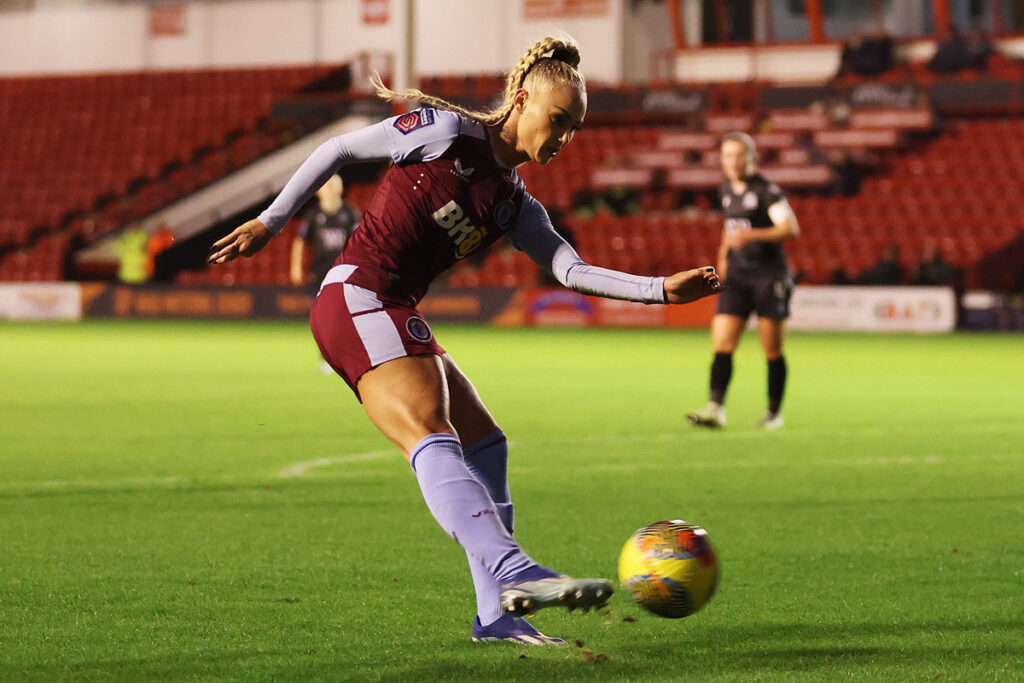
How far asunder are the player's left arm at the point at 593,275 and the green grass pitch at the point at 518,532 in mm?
1134

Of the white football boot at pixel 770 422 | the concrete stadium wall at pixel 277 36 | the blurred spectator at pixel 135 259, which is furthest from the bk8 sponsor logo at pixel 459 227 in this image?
the concrete stadium wall at pixel 277 36

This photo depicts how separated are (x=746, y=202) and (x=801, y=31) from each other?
982 inches

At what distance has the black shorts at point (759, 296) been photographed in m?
11.3

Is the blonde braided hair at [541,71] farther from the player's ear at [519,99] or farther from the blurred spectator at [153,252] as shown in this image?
the blurred spectator at [153,252]

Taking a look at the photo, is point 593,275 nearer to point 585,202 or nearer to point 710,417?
point 710,417

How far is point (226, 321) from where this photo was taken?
1150 inches

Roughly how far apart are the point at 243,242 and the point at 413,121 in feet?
Answer: 2.10

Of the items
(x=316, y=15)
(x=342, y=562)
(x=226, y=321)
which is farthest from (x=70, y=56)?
(x=342, y=562)

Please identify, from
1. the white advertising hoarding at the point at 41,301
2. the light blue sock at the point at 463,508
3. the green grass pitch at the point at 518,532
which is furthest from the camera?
the white advertising hoarding at the point at 41,301

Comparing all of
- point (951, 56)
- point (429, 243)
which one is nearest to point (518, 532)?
point (429, 243)

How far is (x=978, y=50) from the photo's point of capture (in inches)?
1273

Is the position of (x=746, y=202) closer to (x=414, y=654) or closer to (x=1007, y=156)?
(x=414, y=654)

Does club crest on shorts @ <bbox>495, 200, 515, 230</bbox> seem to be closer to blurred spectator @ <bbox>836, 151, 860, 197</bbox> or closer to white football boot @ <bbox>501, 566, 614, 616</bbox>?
white football boot @ <bbox>501, 566, 614, 616</bbox>

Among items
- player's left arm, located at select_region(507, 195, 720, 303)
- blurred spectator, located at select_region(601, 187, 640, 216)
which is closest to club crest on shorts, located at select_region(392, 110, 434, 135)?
player's left arm, located at select_region(507, 195, 720, 303)
